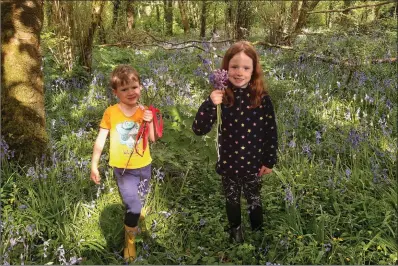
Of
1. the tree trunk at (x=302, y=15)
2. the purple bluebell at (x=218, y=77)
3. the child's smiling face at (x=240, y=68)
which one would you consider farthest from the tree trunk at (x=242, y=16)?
the purple bluebell at (x=218, y=77)

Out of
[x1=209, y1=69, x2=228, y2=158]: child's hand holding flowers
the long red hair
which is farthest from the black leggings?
[x1=209, y1=69, x2=228, y2=158]: child's hand holding flowers

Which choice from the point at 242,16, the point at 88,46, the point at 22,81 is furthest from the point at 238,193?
the point at 242,16

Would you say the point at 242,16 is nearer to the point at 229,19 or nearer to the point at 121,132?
the point at 229,19

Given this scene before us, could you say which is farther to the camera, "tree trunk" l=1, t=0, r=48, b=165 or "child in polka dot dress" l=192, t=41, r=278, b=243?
"tree trunk" l=1, t=0, r=48, b=165

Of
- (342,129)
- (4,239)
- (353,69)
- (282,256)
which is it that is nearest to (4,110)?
(4,239)

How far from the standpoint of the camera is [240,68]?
2234 mm

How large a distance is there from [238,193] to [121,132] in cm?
96

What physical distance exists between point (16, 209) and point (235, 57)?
6.63 feet

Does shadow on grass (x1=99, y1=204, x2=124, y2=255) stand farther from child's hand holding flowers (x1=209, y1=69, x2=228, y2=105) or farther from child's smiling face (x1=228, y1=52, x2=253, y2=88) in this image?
child's smiling face (x1=228, y1=52, x2=253, y2=88)

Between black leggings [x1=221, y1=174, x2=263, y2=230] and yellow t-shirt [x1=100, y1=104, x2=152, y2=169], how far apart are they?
2.31 feet

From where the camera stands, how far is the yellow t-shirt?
2.32 m

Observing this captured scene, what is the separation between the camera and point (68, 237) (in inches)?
102

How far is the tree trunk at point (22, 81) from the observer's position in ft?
9.98

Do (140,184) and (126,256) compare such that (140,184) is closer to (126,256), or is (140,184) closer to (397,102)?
(126,256)
